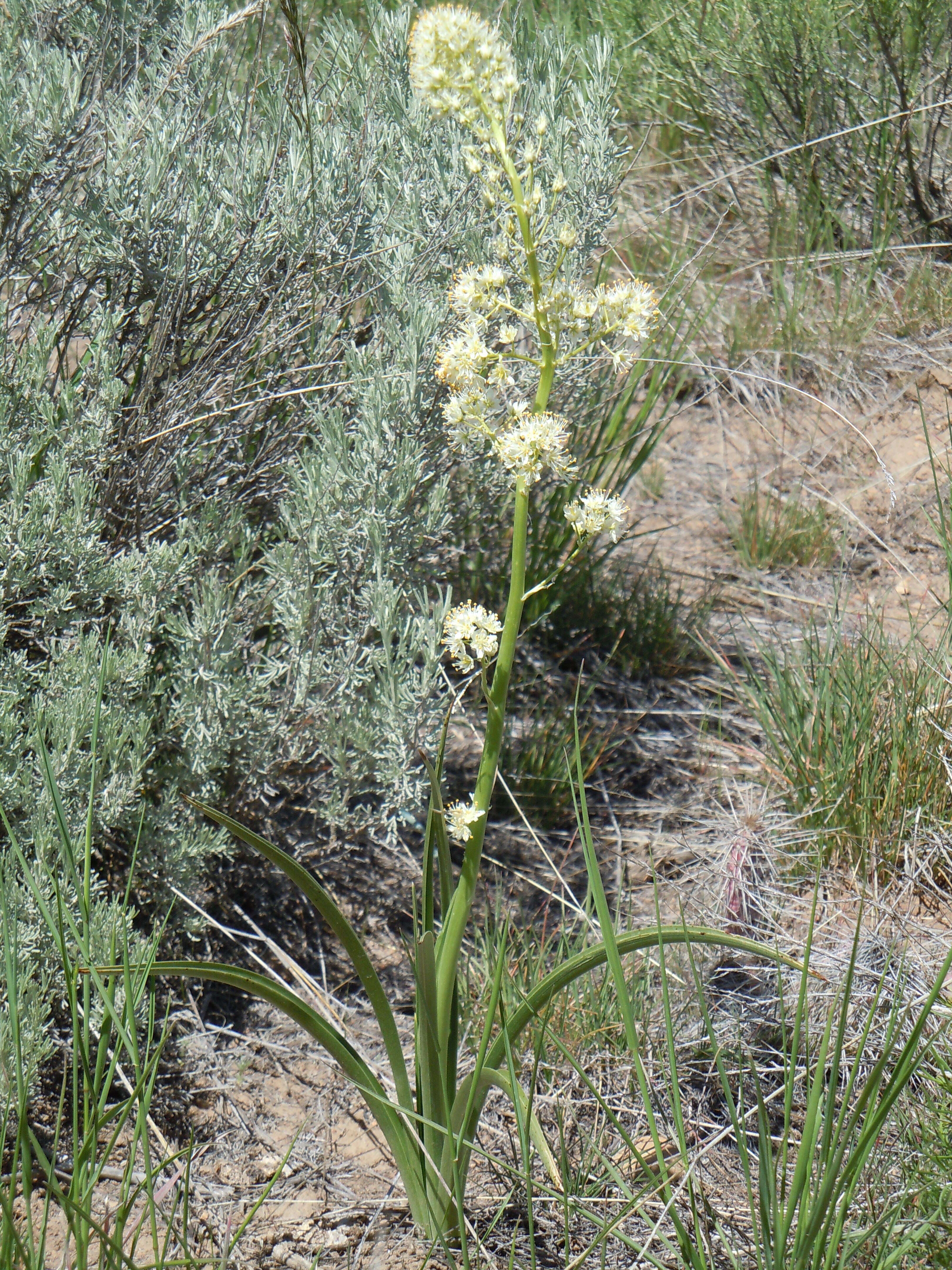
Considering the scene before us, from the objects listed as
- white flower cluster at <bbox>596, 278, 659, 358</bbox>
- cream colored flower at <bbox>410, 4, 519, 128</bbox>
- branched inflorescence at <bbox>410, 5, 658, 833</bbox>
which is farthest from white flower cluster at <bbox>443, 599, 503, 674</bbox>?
cream colored flower at <bbox>410, 4, 519, 128</bbox>

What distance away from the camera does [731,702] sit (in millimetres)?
3146

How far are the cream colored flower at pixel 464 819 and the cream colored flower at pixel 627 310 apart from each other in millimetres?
668

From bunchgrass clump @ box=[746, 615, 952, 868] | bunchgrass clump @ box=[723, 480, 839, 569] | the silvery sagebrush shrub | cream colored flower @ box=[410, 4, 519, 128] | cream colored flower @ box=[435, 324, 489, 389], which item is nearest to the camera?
cream colored flower @ box=[410, 4, 519, 128]

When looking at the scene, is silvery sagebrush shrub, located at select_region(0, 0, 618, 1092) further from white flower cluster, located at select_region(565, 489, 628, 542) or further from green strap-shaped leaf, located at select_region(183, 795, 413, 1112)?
white flower cluster, located at select_region(565, 489, 628, 542)

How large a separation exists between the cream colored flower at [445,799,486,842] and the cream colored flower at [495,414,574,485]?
44cm

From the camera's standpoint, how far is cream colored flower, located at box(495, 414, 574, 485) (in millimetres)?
1269

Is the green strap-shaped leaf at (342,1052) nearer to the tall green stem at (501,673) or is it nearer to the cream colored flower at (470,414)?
the tall green stem at (501,673)

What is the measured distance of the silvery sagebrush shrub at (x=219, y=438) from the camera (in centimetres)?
204

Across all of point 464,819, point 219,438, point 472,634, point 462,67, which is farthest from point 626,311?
point 219,438

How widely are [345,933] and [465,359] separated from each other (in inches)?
32.1

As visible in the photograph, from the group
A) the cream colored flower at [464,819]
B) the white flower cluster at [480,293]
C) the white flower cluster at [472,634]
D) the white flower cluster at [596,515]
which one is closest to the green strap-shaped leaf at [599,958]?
the cream colored flower at [464,819]

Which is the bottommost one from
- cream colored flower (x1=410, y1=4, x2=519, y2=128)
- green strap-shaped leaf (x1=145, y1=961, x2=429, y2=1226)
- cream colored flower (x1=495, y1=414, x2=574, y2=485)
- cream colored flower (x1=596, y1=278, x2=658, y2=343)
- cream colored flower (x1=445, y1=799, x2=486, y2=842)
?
green strap-shaped leaf (x1=145, y1=961, x2=429, y2=1226)

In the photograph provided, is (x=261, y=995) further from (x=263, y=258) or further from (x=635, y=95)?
(x=635, y=95)

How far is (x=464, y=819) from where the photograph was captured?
1350 millimetres
